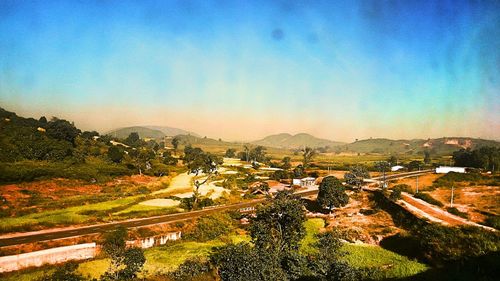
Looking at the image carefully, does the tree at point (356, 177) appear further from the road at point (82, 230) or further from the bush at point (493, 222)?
the road at point (82, 230)

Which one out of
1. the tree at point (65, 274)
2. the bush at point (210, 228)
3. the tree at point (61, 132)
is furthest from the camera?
the tree at point (61, 132)

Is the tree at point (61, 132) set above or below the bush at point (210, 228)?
above

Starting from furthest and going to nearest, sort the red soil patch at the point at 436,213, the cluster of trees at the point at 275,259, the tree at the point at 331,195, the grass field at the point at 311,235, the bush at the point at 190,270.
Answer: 1. the tree at the point at 331,195
2. the red soil patch at the point at 436,213
3. the grass field at the point at 311,235
4. the bush at the point at 190,270
5. the cluster of trees at the point at 275,259

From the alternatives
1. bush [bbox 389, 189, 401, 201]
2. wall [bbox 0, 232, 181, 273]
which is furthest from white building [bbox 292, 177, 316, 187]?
wall [bbox 0, 232, 181, 273]

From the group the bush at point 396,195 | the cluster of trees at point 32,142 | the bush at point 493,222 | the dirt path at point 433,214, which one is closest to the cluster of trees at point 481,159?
the bush at point 396,195

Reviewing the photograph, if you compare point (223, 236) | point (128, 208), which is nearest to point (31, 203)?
point (128, 208)

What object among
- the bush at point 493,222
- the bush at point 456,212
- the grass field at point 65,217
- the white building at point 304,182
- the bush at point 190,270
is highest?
the bush at point 493,222

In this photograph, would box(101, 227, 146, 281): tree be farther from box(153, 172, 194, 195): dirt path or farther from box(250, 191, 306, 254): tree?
box(153, 172, 194, 195): dirt path
